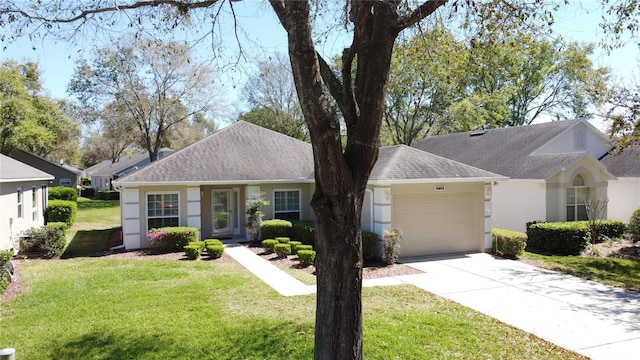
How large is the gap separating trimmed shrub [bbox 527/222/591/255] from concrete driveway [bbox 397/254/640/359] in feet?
11.1

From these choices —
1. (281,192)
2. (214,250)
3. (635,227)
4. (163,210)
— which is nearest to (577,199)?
(635,227)

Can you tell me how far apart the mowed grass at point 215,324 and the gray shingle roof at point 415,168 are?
4.67 metres

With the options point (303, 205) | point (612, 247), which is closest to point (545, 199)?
point (612, 247)

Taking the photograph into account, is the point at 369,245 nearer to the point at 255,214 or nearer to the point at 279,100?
the point at 255,214

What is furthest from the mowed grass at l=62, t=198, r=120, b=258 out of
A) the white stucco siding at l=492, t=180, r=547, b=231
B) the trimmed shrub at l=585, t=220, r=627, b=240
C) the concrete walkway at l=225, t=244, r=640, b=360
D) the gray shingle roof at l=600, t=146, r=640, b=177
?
the gray shingle roof at l=600, t=146, r=640, b=177

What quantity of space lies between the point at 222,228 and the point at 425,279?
10.3 meters

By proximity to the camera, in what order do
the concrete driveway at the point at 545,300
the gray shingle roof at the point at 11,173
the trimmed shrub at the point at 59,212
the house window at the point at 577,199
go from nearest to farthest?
the concrete driveway at the point at 545,300 < the gray shingle roof at the point at 11,173 < the house window at the point at 577,199 < the trimmed shrub at the point at 59,212

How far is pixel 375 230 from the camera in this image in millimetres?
14227

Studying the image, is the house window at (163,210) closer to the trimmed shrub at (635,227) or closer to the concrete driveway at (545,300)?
the concrete driveway at (545,300)

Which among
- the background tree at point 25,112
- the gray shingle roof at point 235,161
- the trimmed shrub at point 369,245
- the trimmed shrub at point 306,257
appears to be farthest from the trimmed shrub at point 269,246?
the background tree at point 25,112

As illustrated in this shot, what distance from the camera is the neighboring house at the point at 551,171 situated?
18.3m

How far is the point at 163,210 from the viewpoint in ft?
55.9

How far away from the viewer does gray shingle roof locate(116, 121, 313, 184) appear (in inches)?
683

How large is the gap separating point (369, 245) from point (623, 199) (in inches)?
627
